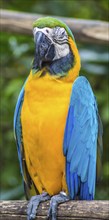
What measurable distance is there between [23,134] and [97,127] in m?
0.24

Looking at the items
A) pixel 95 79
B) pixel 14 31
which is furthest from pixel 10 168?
pixel 14 31

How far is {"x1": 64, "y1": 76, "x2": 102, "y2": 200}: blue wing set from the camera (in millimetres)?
1925

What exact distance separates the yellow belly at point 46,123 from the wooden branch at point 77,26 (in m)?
0.67

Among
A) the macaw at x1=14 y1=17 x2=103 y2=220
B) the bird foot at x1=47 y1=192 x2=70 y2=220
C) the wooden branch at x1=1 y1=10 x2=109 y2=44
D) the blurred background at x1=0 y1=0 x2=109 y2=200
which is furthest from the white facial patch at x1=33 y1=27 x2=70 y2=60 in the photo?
the blurred background at x1=0 y1=0 x2=109 y2=200

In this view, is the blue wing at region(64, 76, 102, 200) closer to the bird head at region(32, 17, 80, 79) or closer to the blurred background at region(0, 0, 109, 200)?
the bird head at region(32, 17, 80, 79)

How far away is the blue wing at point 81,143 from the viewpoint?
6.31ft

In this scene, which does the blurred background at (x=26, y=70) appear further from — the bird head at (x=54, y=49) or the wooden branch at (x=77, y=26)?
the bird head at (x=54, y=49)

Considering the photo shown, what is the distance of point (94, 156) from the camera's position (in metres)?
1.96

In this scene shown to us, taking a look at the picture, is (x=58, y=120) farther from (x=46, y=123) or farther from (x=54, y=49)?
(x=54, y=49)

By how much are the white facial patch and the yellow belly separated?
0.08 metres

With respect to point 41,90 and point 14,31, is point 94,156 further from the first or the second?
point 14,31

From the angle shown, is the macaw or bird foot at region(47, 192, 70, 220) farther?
the macaw

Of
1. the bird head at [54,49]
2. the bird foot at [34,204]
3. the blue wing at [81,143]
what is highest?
the bird head at [54,49]

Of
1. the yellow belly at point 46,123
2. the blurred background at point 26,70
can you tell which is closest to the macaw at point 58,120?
the yellow belly at point 46,123
